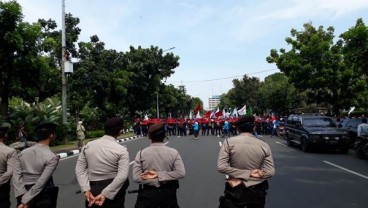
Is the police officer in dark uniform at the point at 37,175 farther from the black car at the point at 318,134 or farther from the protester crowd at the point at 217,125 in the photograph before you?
the protester crowd at the point at 217,125

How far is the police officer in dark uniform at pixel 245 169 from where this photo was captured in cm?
420

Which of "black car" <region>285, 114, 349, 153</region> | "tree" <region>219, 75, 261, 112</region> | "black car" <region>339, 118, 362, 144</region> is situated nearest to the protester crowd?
"black car" <region>339, 118, 362, 144</region>

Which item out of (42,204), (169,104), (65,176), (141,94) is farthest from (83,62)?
(169,104)

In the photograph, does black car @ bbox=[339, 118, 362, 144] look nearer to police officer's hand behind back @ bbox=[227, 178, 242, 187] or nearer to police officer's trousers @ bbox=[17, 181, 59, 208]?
police officer's hand behind back @ bbox=[227, 178, 242, 187]

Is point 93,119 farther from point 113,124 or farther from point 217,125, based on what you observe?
point 113,124

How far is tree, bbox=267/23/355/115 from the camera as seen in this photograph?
2644cm

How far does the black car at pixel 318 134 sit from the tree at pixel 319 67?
27.5ft

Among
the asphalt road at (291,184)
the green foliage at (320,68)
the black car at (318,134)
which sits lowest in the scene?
the asphalt road at (291,184)

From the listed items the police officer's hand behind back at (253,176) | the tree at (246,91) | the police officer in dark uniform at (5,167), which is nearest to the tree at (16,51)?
the police officer in dark uniform at (5,167)

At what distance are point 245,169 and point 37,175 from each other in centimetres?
222

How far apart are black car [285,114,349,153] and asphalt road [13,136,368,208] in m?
1.90

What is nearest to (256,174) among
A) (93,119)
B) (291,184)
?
(291,184)

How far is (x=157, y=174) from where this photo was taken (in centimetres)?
434

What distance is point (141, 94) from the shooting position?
143ft
